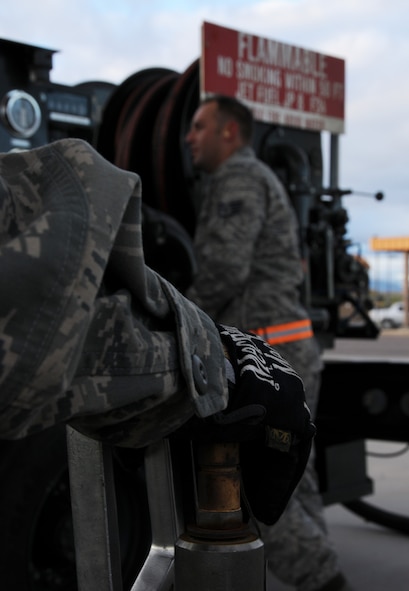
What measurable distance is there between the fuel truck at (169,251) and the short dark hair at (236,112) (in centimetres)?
24

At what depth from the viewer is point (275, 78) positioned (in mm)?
3908

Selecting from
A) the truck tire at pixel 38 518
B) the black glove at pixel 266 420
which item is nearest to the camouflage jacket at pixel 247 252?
the truck tire at pixel 38 518

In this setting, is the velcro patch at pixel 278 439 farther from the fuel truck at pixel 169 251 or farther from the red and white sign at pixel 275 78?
the red and white sign at pixel 275 78

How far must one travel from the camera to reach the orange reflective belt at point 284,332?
3.25 meters

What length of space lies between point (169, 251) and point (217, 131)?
0.45 m

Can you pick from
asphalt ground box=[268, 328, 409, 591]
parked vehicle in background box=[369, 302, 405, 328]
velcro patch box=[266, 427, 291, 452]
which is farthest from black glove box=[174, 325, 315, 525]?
parked vehicle in background box=[369, 302, 405, 328]

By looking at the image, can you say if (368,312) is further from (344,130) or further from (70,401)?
(70,401)

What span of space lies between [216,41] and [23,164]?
2.78 m

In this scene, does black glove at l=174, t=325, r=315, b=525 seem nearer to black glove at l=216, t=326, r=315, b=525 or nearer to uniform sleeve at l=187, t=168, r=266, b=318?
black glove at l=216, t=326, r=315, b=525

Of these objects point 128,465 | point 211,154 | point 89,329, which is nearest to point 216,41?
point 211,154

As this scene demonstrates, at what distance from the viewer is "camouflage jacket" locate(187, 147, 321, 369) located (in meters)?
3.13

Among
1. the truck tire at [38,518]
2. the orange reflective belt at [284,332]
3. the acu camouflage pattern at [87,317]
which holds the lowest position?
the truck tire at [38,518]

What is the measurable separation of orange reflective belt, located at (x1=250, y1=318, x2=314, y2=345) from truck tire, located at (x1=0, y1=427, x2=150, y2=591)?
78 centimetres

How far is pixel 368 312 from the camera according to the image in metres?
4.28
